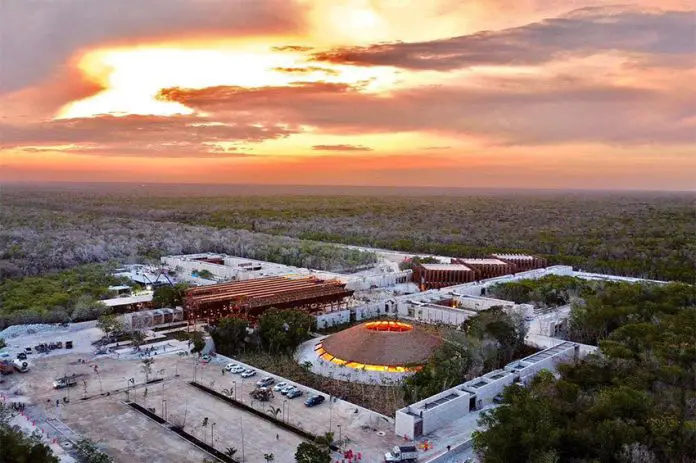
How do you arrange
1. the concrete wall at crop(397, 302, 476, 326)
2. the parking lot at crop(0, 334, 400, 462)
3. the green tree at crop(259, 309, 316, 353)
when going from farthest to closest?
the concrete wall at crop(397, 302, 476, 326) → the green tree at crop(259, 309, 316, 353) → the parking lot at crop(0, 334, 400, 462)

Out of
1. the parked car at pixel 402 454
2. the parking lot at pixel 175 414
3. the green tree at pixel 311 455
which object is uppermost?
the green tree at pixel 311 455

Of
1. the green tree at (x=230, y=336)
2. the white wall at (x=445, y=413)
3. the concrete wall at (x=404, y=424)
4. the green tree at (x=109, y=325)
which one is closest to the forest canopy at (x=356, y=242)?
the green tree at (x=109, y=325)

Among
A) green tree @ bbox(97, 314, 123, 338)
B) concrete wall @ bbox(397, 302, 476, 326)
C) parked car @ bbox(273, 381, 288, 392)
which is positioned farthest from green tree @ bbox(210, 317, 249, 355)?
concrete wall @ bbox(397, 302, 476, 326)

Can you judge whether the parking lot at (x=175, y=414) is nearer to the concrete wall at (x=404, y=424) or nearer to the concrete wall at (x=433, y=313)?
the concrete wall at (x=404, y=424)

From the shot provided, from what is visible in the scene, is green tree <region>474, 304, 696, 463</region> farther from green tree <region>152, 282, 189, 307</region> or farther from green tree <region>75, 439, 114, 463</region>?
green tree <region>152, 282, 189, 307</region>

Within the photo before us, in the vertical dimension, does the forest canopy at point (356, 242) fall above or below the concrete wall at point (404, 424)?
above

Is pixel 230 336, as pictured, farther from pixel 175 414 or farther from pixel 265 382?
pixel 175 414
